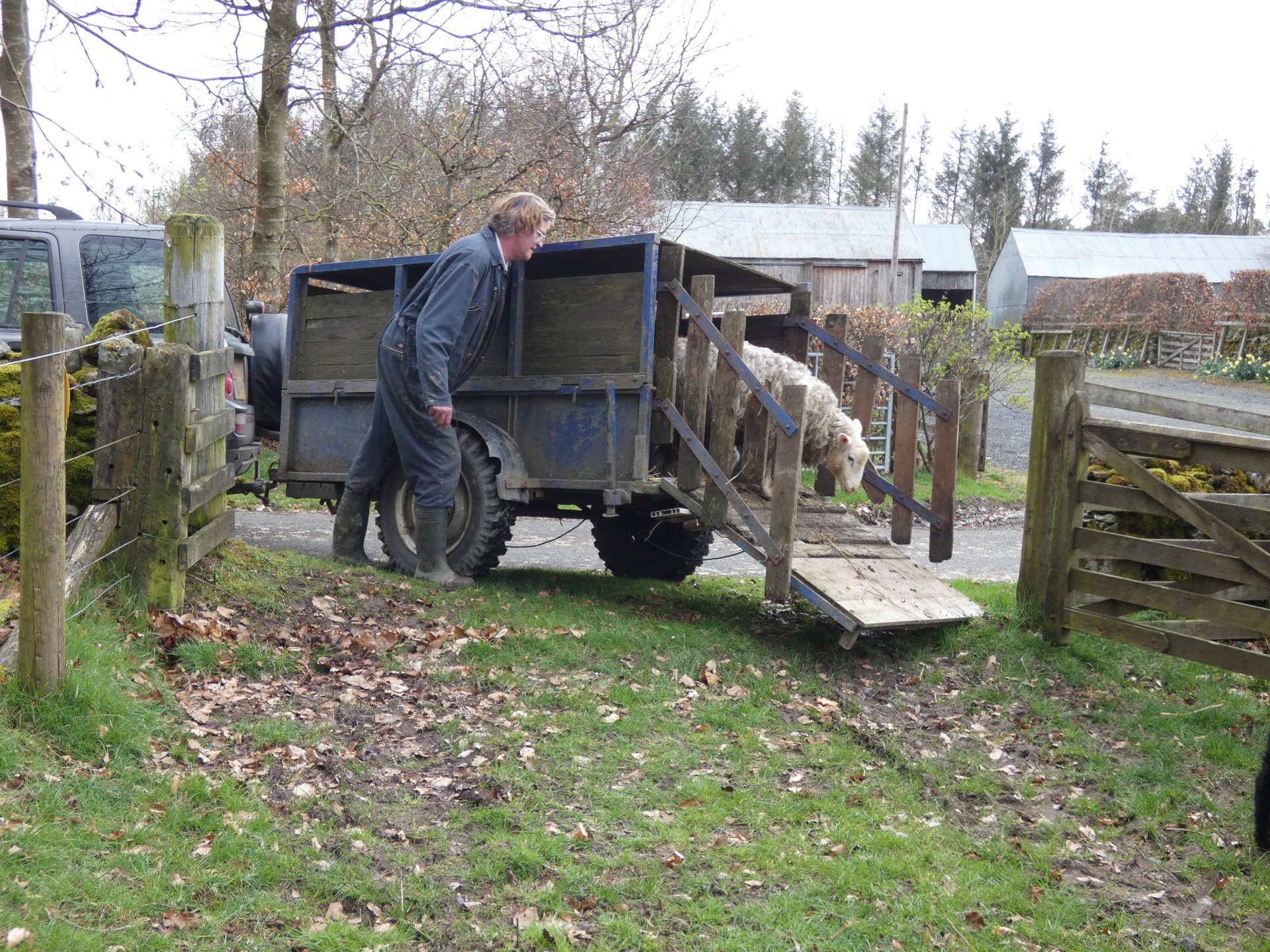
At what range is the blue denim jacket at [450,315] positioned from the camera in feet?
20.4

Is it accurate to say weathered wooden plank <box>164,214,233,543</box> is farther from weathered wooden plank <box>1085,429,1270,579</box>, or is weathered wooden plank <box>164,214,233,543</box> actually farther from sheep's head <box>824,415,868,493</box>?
weathered wooden plank <box>1085,429,1270,579</box>

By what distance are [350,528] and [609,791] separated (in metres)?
3.90

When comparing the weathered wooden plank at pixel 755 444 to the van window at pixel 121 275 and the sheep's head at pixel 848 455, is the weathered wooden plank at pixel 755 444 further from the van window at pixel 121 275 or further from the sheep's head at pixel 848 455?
the van window at pixel 121 275

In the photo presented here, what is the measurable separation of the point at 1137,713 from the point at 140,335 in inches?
226

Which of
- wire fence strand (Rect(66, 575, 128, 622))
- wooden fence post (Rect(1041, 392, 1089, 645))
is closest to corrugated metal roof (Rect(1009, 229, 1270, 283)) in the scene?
wooden fence post (Rect(1041, 392, 1089, 645))

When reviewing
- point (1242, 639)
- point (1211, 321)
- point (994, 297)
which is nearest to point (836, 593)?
point (1242, 639)

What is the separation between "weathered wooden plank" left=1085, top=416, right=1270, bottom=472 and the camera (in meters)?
5.30

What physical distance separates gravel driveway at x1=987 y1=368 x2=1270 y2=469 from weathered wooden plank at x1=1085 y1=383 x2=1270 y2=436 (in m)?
9.89

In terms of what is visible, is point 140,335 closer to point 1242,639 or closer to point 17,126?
point 1242,639

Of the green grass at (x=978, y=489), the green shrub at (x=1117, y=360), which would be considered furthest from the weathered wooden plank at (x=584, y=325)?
the green shrub at (x=1117, y=360)

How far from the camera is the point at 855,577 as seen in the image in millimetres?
6320

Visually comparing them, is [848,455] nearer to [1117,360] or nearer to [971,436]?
[971,436]

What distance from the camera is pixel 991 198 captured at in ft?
173

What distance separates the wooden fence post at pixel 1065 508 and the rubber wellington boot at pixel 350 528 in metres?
4.66
